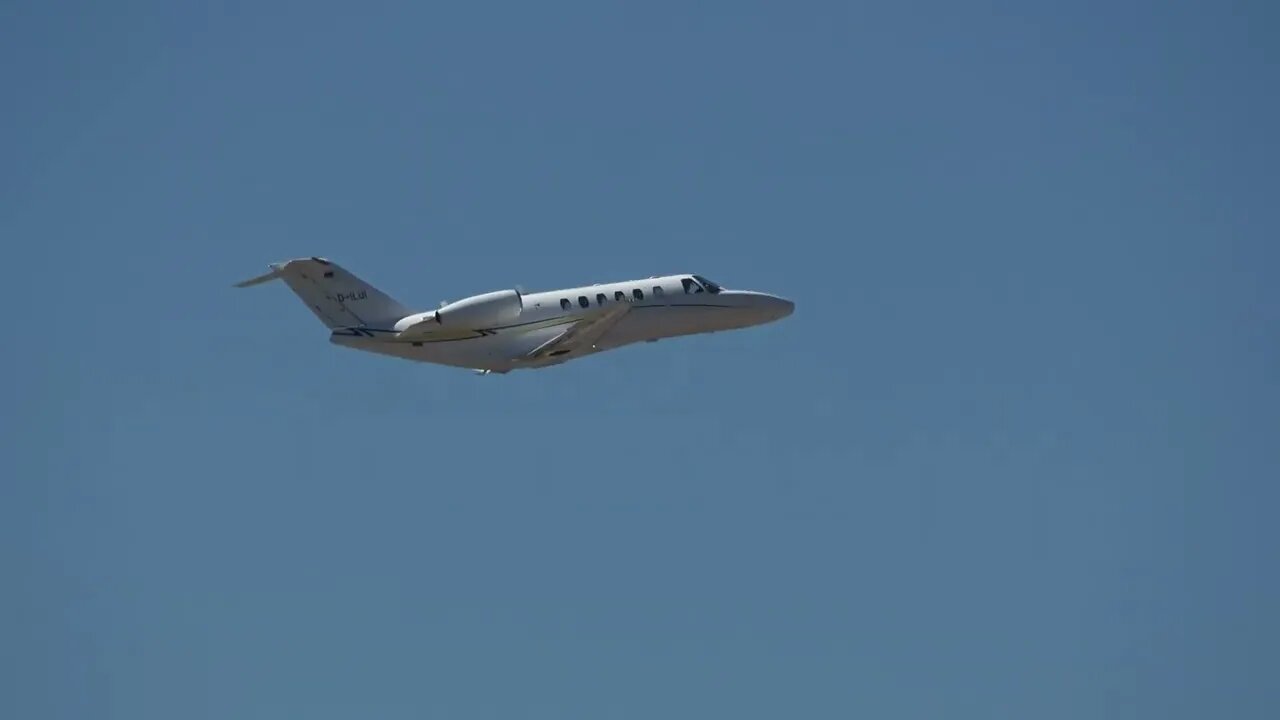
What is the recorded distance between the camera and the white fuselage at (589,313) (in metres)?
82.4

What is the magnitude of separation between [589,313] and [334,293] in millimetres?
8963

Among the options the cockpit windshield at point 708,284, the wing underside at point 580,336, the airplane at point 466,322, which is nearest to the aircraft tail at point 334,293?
the airplane at point 466,322

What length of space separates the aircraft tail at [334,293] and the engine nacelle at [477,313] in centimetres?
105

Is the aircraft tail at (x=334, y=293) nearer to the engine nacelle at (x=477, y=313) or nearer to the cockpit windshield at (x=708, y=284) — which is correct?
the engine nacelle at (x=477, y=313)

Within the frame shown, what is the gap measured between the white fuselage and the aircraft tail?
45cm

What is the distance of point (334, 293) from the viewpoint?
82500 mm

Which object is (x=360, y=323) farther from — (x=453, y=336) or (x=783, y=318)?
(x=783, y=318)

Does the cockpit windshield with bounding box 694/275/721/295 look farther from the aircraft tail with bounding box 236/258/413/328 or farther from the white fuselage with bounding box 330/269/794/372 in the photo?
the aircraft tail with bounding box 236/258/413/328

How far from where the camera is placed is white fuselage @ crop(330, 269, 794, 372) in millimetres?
82438

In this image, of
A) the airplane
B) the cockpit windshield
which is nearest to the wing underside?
the airplane

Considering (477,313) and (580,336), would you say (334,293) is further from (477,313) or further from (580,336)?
(580,336)

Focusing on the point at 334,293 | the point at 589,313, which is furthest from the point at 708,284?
the point at 334,293

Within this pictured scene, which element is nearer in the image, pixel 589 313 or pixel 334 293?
pixel 334 293

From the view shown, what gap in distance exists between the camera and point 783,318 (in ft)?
302
